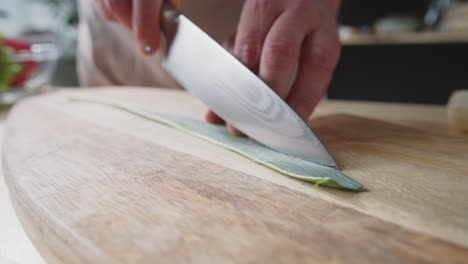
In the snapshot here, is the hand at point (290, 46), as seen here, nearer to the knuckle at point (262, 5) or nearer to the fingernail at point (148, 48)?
the knuckle at point (262, 5)

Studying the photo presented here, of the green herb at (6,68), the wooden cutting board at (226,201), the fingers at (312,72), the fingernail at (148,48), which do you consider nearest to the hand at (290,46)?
the fingers at (312,72)

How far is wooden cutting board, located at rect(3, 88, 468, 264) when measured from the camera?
1.22 ft

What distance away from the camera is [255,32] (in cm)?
69

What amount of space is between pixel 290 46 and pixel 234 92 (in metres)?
0.14

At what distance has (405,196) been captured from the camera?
467 mm

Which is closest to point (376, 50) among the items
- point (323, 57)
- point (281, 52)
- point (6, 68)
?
point (323, 57)

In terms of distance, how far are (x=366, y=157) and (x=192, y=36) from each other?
0.41 metres

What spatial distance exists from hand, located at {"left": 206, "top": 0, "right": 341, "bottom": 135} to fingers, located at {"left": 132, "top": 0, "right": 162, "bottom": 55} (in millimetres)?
200

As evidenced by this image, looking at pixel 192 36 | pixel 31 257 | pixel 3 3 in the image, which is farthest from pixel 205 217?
pixel 3 3

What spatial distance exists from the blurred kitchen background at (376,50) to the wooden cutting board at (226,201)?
99cm

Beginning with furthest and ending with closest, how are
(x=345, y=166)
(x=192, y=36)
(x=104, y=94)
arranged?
(x=104, y=94)
(x=192, y=36)
(x=345, y=166)

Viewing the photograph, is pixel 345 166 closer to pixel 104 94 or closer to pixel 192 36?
pixel 192 36

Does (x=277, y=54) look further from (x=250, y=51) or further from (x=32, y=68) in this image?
(x=32, y=68)

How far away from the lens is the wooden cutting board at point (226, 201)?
0.37 m
